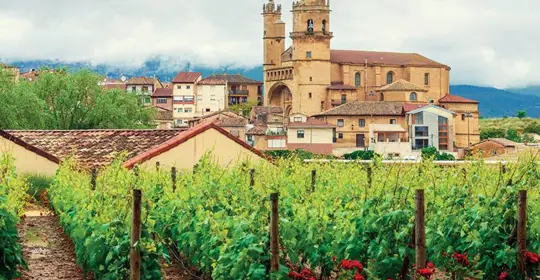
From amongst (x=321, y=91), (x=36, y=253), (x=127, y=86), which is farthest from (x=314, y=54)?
(x=36, y=253)

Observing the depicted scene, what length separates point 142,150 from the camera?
25031 mm

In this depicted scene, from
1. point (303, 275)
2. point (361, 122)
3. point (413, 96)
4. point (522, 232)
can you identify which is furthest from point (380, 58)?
point (303, 275)

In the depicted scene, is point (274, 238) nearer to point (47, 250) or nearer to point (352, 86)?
point (47, 250)

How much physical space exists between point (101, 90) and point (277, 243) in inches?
1821

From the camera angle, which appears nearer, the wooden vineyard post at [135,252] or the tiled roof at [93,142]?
the wooden vineyard post at [135,252]

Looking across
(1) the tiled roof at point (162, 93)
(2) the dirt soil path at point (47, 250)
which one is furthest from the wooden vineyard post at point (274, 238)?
(1) the tiled roof at point (162, 93)

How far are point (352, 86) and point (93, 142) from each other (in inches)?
3608

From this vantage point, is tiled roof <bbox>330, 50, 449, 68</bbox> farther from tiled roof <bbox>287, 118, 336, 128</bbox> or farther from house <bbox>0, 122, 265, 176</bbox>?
house <bbox>0, 122, 265, 176</bbox>

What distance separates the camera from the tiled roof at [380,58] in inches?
4855

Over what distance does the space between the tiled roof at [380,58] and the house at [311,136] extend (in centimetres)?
2550

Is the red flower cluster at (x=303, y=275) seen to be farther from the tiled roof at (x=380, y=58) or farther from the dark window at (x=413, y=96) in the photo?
the tiled roof at (x=380, y=58)

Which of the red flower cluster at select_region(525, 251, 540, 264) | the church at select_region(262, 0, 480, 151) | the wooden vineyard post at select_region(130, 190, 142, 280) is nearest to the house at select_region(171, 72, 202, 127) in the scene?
the church at select_region(262, 0, 480, 151)

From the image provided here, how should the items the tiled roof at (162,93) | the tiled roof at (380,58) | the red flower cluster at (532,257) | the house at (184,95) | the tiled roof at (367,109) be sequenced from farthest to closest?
1. the tiled roof at (162,93)
2. the house at (184,95)
3. the tiled roof at (380,58)
4. the tiled roof at (367,109)
5. the red flower cluster at (532,257)

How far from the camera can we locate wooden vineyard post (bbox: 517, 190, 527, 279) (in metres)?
11.1
